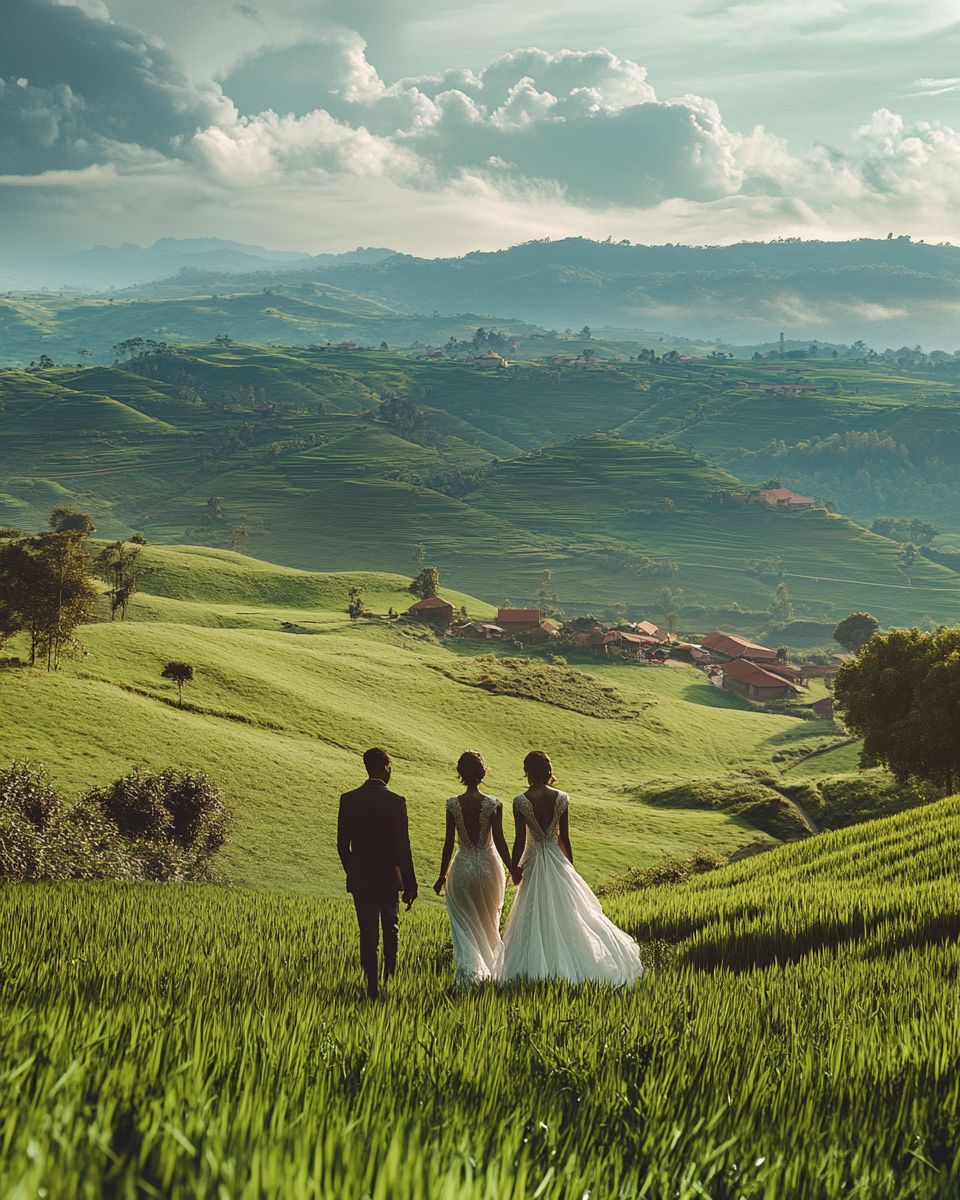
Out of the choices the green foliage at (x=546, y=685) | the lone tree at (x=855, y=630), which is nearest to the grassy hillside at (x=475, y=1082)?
the green foliage at (x=546, y=685)

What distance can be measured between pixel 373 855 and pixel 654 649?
11334 centimetres

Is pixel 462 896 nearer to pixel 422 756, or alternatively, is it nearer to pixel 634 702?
pixel 422 756

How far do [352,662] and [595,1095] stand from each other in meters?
66.4

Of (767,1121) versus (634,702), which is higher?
(767,1121)

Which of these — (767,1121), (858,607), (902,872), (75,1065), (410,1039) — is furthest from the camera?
(858,607)

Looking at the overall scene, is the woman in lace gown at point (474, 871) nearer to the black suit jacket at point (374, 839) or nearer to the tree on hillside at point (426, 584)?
the black suit jacket at point (374, 839)

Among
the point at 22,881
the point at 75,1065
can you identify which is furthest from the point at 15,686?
the point at 75,1065

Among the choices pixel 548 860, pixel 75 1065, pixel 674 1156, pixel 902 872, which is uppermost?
pixel 75 1065

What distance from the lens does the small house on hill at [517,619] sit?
4414 inches

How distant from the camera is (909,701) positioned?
3962cm

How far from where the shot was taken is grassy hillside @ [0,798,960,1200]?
2.22m

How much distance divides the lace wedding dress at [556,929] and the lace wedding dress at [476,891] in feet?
0.79

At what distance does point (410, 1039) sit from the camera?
4.40m

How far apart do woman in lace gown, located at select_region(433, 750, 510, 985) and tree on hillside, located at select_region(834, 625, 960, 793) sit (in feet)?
110
